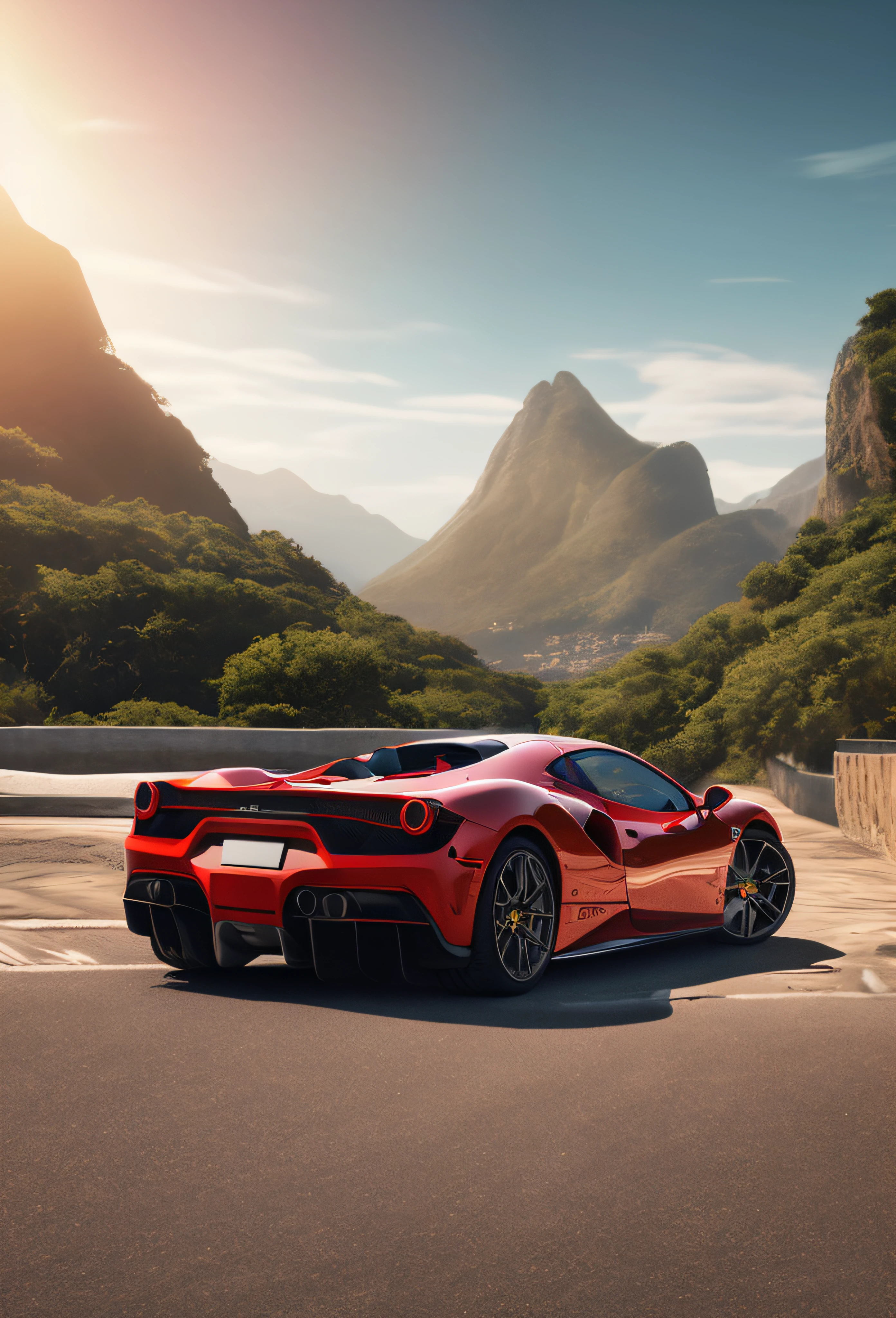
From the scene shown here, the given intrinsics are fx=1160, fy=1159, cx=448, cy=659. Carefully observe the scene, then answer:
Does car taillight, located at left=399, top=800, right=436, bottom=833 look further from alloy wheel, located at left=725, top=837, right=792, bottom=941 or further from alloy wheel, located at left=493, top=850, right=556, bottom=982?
alloy wheel, located at left=725, top=837, right=792, bottom=941

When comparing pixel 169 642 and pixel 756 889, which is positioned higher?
pixel 169 642

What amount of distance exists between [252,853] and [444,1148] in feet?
7.18

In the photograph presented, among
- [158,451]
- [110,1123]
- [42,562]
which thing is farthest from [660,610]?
[110,1123]

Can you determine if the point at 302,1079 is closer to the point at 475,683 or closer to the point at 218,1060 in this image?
the point at 218,1060

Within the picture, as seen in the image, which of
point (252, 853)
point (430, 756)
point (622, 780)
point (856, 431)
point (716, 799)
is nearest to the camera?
point (252, 853)

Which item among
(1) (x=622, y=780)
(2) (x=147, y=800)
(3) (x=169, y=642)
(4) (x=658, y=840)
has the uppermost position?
(3) (x=169, y=642)

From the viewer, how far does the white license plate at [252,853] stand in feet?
17.8

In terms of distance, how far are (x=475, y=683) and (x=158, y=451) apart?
29.5 m

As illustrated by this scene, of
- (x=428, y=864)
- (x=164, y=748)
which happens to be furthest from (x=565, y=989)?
(x=164, y=748)

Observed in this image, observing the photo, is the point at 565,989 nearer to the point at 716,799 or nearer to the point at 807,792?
the point at 716,799

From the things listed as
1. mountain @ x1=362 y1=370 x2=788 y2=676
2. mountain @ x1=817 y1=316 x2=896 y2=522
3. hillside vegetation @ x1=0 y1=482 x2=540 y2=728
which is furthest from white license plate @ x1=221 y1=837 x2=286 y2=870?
mountain @ x1=362 y1=370 x2=788 y2=676

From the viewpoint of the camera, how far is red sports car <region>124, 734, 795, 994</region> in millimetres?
5223

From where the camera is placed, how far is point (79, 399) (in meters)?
80.7

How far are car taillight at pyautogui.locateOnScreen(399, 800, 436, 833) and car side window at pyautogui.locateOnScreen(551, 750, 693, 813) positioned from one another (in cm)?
114
